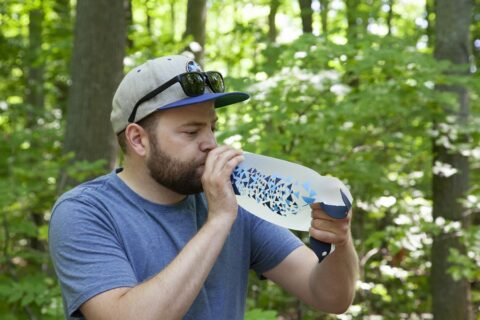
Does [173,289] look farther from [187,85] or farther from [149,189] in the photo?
[187,85]

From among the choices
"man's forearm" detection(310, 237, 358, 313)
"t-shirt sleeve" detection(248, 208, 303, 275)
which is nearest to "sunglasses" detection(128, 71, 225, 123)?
"t-shirt sleeve" detection(248, 208, 303, 275)

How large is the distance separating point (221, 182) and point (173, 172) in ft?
0.63

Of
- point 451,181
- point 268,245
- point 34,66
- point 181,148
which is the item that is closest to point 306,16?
point 451,181

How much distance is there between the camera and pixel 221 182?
1.73 meters

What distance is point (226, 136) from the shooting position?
3.82 meters

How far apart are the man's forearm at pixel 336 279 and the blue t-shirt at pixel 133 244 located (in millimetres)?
187

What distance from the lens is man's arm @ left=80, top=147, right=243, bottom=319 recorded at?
150 centimetres

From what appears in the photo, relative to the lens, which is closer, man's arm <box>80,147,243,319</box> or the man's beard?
man's arm <box>80,147,243,319</box>

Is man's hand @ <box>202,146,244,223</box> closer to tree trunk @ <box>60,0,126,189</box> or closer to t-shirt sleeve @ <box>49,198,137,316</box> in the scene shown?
t-shirt sleeve @ <box>49,198,137,316</box>

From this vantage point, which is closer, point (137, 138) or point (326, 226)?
point (326, 226)

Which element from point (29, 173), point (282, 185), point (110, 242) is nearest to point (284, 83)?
point (29, 173)

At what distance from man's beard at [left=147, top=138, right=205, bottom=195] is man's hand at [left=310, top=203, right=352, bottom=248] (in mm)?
385

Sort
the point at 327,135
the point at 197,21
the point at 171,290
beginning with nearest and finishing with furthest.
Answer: the point at 171,290, the point at 327,135, the point at 197,21

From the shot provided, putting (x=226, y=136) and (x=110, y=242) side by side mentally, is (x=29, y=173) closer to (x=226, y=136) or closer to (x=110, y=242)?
(x=226, y=136)
